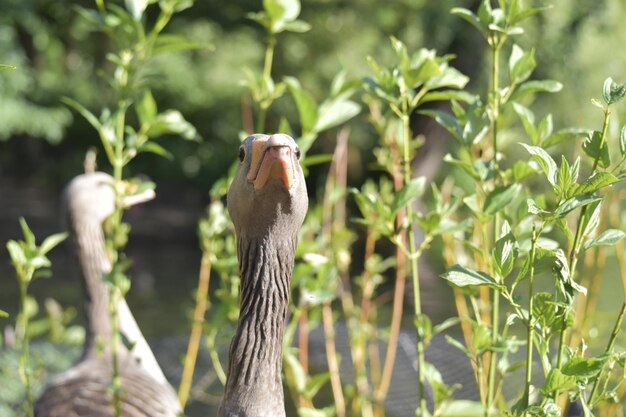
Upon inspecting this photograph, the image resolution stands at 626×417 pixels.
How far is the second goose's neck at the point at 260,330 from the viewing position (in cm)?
121

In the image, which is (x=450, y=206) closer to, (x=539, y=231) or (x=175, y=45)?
(x=539, y=231)

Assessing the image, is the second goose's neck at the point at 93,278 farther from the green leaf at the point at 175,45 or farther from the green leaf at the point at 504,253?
the green leaf at the point at 504,253

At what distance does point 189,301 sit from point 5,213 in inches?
254

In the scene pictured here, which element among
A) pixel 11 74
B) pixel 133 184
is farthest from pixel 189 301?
pixel 133 184

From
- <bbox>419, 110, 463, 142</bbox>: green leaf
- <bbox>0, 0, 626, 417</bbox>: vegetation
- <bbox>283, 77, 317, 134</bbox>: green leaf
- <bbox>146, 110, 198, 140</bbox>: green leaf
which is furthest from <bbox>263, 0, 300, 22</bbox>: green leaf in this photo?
<bbox>419, 110, 463, 142</bbox>: green leaf

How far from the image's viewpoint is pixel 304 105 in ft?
4.94

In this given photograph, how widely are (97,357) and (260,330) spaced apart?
1225mm

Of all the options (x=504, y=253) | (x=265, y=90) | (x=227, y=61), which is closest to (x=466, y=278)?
(x=504, y=253)

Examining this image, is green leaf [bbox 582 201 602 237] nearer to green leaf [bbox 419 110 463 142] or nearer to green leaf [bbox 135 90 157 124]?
green leaf [bbox 419 110 463 142]

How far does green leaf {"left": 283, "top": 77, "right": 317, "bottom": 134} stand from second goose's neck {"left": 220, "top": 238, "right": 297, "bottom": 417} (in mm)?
339

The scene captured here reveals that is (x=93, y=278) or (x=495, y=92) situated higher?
(x=495, y=92)

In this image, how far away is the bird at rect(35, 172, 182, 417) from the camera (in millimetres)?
1985

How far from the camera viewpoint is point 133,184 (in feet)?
5.83

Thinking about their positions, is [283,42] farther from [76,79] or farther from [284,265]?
[284,265]
